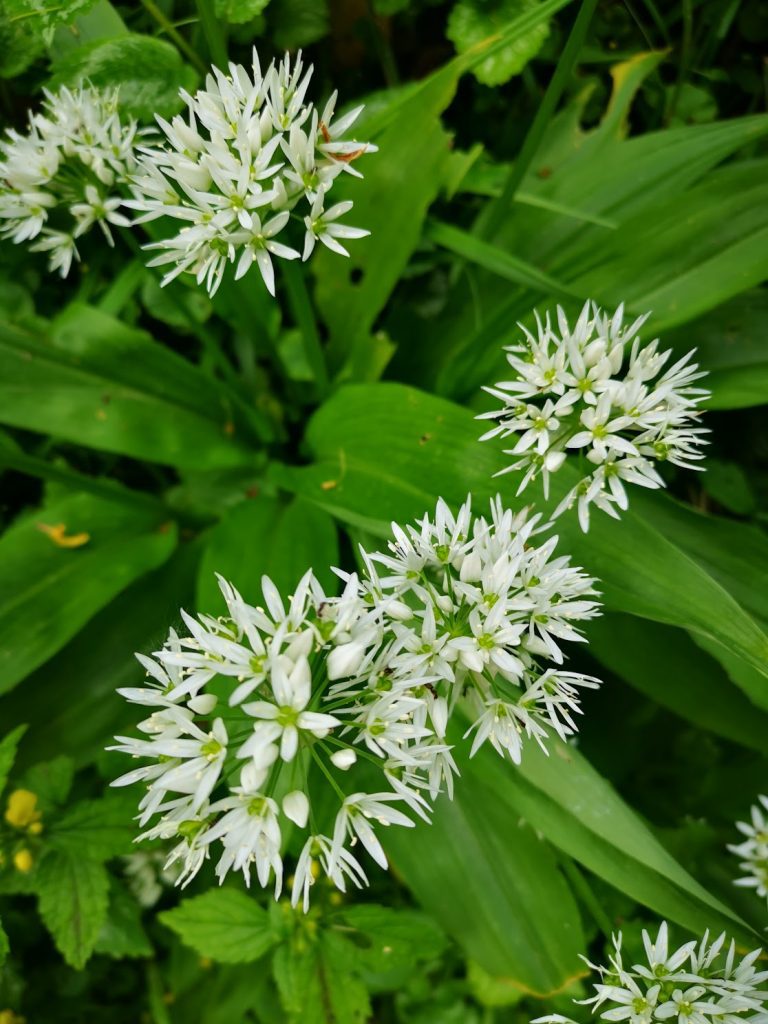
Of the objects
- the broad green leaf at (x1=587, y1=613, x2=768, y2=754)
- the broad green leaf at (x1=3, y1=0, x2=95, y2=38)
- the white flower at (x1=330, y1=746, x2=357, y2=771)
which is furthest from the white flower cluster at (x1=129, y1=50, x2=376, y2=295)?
the broad green leaf at (x1=587, y1=613, x2=768, y2=754)

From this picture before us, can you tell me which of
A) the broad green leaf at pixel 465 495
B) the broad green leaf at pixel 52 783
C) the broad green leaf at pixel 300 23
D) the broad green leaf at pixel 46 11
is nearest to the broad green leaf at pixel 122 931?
the broad green leaf at pixel 52 783

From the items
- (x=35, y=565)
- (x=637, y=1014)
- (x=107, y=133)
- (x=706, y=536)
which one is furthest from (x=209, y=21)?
(x=637, y=1014)

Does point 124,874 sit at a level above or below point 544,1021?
below

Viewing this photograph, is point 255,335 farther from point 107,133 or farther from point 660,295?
point 660,295

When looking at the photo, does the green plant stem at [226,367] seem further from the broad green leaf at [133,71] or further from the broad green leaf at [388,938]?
the broad green leaf at [388,938]

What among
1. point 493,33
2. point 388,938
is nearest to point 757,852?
point 388,938
